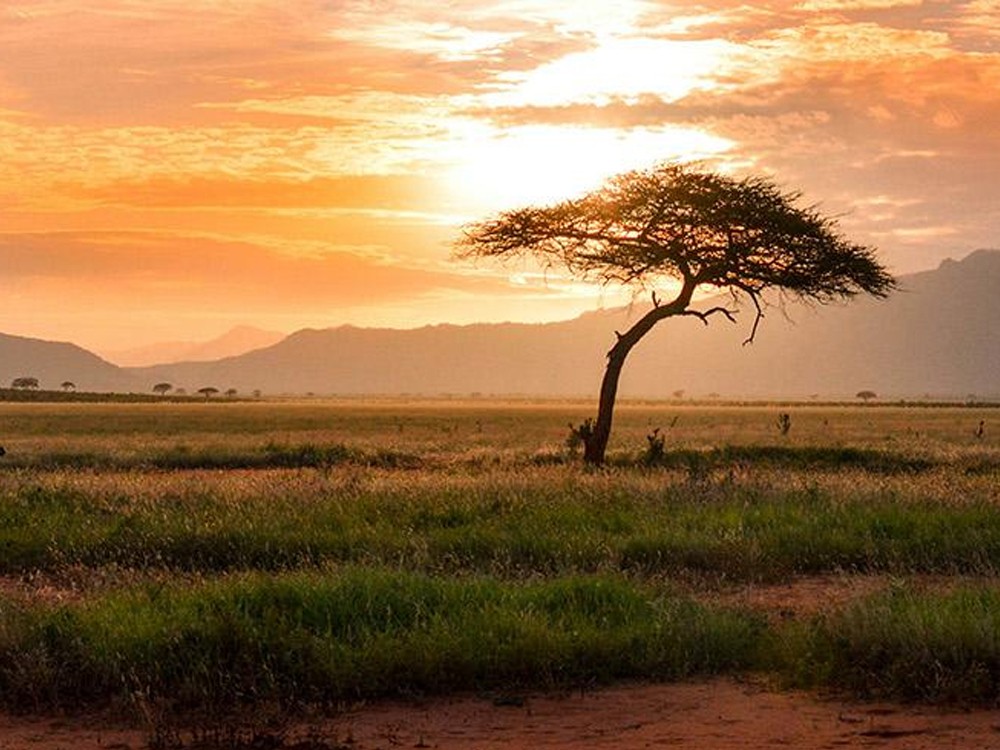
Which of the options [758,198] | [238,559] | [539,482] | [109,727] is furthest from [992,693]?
[758,198]

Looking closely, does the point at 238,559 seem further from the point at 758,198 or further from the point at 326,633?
the point at 758,198

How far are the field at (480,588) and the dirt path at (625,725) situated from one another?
302 millimetres

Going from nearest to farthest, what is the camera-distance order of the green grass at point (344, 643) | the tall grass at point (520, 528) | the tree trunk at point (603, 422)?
the green grass at point (344, 643) → the tall grass at point (520, 528) → the tree trunk at point (603, 422)

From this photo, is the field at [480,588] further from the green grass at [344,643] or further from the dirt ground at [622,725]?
the dirt ground at [622,725]

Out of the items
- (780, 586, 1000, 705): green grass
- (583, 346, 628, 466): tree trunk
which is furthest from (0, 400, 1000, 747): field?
(583, 346, 628, 466): tree trunk

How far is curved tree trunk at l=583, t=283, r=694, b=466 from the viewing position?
3359cm

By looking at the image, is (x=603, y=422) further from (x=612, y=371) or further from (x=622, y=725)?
(x=622, y=725)

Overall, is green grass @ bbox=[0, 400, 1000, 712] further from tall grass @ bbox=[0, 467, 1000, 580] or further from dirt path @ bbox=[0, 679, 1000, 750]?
dirt path @ bbox=[0, 679, 1000, 750]

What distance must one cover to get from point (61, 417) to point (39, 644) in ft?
274

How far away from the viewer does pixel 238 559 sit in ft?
56.2

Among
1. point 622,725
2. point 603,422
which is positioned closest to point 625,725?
point 622,725

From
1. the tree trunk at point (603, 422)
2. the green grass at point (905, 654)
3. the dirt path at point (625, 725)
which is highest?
the tree trunk at point (603, 422)

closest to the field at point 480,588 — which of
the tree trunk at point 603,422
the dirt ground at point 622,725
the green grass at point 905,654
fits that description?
the green grass at point 905,654

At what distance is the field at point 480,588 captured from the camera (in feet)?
35.5
